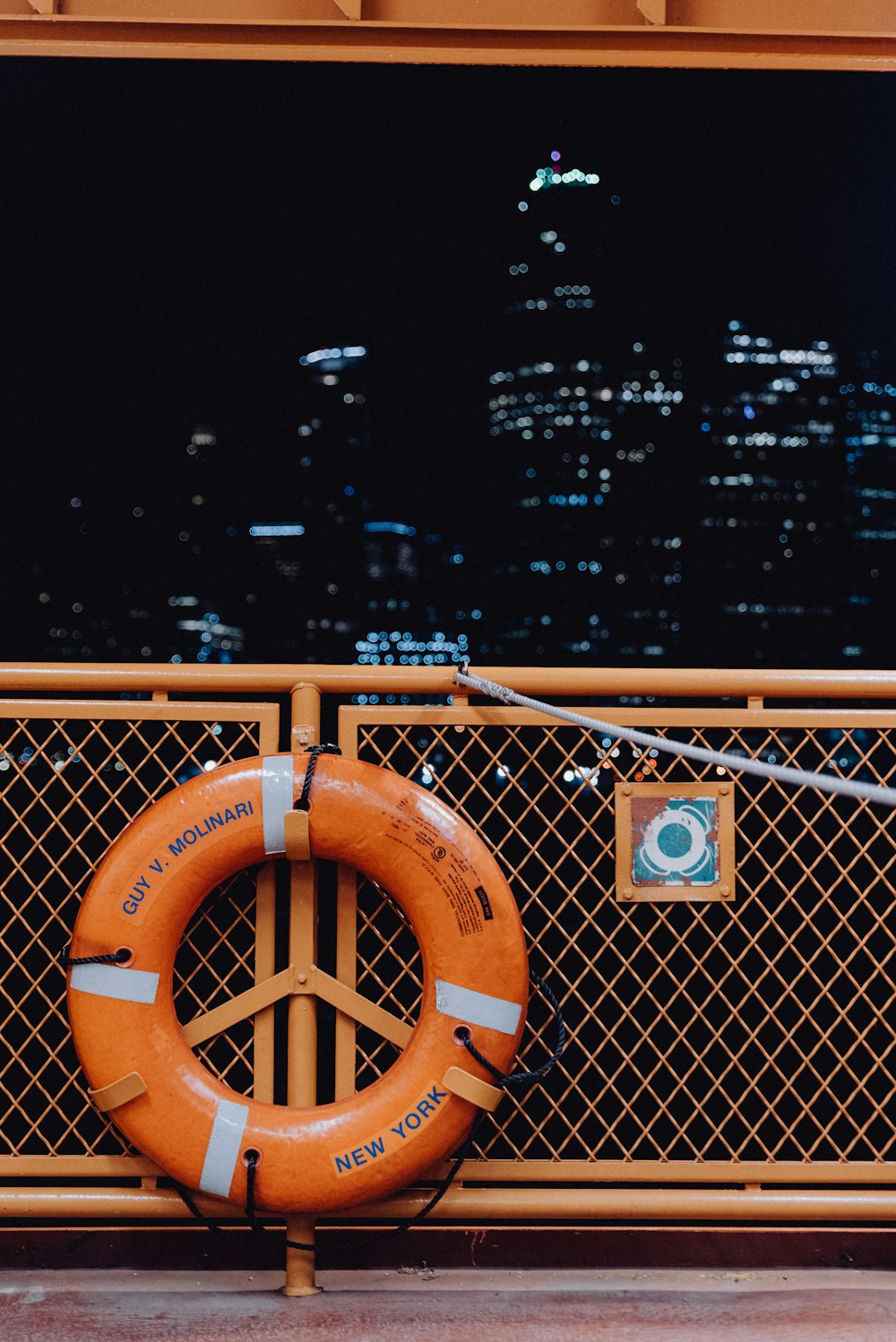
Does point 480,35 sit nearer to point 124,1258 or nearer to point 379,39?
point 379,39

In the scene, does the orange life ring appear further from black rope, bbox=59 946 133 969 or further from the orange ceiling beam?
the orange ceiling beam

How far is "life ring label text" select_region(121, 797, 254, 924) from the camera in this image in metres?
1.95

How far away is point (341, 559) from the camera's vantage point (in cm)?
4516

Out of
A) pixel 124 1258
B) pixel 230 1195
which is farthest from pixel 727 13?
pixel 124 1258

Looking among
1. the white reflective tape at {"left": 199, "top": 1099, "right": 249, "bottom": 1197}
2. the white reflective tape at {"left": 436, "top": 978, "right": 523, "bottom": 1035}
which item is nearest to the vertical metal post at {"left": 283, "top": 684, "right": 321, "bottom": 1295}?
the white reflective tape at {"left": 199, "top": 1099, "right": 249, "bottom": 1197}

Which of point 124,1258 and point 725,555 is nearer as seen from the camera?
point 124,1258

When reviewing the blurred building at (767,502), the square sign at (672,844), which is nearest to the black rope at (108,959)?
the square sign at (672,844)

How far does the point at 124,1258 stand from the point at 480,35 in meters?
3.41

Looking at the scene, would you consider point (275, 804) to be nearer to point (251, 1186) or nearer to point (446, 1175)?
point (251, 1186)

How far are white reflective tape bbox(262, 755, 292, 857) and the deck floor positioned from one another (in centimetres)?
90

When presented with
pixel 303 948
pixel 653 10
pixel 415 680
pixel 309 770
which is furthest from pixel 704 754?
pixel 653 10

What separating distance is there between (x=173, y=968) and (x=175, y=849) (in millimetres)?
255

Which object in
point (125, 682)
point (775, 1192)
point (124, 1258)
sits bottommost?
point (124, 1258)

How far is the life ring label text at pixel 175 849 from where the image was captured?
1953mm
